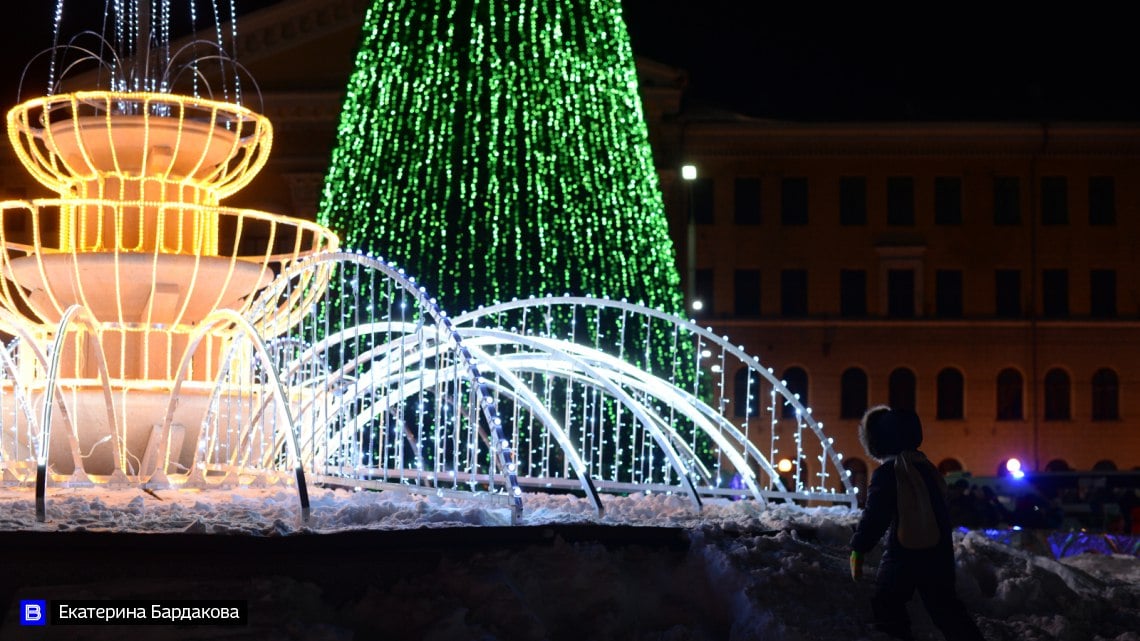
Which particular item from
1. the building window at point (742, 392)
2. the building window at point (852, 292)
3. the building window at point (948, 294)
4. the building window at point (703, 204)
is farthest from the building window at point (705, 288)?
the building window at point (948, 294)

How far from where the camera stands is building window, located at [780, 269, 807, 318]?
46938mm

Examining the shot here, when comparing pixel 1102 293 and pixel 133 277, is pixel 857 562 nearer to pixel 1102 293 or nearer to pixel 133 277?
pixel 133 277

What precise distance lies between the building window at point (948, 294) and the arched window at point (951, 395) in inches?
69.8

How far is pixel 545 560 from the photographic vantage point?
9.82 meters

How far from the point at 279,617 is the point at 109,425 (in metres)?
5.28

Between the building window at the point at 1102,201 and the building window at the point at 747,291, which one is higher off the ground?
the building window at the point at 1102,201

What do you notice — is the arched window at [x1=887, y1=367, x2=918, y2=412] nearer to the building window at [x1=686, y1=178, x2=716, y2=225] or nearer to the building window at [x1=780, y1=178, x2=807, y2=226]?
the building window at [x1=780, y1=178, x2=807, y2=226]

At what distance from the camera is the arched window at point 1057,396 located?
152ft

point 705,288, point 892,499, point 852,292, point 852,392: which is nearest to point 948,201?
point 852,292

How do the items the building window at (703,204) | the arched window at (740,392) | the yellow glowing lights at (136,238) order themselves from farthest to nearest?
the building window at (703,204) → the arched window at (740,392) → the yellow glowing lights at (136,238)

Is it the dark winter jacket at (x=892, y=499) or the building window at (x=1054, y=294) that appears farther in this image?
the building window at (x=1054, y=294)

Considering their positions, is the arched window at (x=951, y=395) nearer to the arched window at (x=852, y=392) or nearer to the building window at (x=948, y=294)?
the building window at (x=948, y=294)

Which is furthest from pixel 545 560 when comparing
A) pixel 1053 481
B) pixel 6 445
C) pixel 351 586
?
pixel 1053 481

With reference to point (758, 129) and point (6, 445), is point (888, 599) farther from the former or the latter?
point (758, 129)
